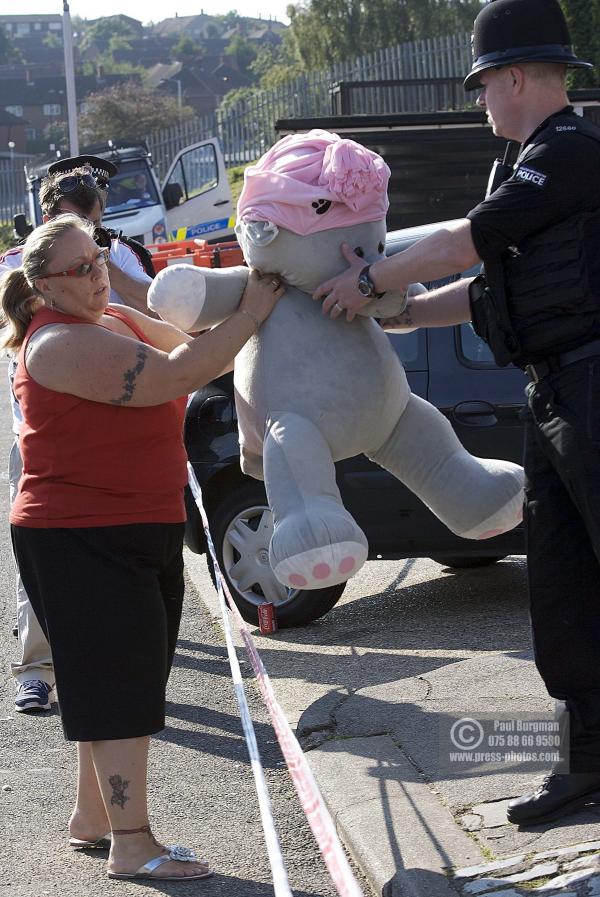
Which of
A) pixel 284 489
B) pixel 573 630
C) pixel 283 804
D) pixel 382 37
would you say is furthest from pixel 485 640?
pixel 382 37

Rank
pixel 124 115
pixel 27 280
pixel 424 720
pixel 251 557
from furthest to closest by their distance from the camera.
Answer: pixel 124 115 → pixel 251 557 → pixel 424 720 → pixel 27 280

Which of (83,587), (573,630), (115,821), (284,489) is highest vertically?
(284,489)

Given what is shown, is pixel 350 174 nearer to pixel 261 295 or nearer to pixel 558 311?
pixel 261 295

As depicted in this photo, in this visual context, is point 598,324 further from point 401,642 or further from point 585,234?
point 401,642

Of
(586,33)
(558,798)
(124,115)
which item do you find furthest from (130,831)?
(124,115)

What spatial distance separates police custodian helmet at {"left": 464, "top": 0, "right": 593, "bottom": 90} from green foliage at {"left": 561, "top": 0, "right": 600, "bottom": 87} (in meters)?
15.4

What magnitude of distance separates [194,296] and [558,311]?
3.37 feet

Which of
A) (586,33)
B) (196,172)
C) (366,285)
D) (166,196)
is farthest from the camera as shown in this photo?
(196,172)

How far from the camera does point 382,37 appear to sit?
145 feet

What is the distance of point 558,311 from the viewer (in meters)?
3.24

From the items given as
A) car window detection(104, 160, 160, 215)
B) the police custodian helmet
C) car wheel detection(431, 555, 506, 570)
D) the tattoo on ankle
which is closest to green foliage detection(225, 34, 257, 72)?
car window detection(104, 160, 160, 215)

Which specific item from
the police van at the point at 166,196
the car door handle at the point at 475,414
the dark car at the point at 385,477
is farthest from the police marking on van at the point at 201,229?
the car door handle at the point at 475,414

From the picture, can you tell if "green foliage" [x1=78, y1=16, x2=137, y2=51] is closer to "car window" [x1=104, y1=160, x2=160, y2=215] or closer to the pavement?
"car window" [x1=104, y1=160, x2=160, y2=215]

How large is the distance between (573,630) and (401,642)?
237cm
